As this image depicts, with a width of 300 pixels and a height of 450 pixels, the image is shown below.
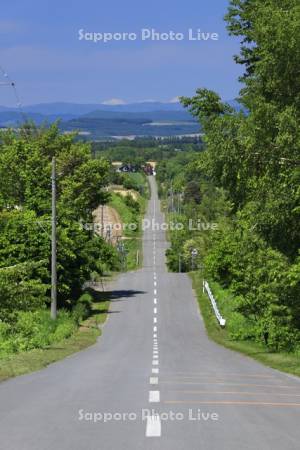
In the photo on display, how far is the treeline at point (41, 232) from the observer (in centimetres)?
2609

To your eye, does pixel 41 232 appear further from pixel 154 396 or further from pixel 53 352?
pixel 154 396

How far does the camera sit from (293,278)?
2319cm

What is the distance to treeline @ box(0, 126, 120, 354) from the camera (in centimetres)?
2609

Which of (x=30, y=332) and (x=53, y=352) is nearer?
(x=53, y=352)

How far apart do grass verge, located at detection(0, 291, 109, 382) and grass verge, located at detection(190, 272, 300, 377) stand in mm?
6365

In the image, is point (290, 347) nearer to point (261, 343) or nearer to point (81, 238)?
point (261, 343)

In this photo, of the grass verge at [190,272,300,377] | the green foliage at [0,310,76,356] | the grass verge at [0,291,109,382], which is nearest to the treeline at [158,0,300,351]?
the grass verge at [190,272,300,377]

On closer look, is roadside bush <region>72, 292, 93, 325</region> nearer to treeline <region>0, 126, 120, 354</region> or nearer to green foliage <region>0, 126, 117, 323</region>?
treeline <region>0, 126, 120, 354</region>

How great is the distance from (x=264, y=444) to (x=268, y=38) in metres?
17.6

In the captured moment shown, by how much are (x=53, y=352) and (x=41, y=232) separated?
67.7 ft

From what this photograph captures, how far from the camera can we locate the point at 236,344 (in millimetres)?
35094

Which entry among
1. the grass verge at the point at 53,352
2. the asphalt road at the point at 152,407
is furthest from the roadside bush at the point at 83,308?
the asphalt road at the point at 152,407

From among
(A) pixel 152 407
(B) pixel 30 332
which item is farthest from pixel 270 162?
(A) pixel 152 407

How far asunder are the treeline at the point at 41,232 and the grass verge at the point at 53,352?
2.23 ft
